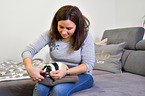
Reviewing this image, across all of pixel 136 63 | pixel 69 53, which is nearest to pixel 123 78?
pixel 136 63

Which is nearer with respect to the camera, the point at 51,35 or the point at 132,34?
the point at 51,35

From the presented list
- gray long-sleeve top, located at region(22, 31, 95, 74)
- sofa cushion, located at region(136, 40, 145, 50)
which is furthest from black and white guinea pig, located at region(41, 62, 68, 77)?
sofa cushion, located at region(136, 40, 145, 50)

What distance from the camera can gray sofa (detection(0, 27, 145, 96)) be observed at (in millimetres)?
1146

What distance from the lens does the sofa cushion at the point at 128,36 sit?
76.4 inches

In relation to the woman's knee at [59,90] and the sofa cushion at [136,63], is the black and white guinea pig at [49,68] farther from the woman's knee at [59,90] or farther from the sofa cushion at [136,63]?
the sofa cushion at [136,63]

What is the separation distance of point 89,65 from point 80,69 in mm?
93

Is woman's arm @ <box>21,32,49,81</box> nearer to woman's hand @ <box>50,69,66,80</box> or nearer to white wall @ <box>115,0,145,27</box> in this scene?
woman's hand @ <box>50,69,66,80</box>

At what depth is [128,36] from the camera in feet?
6.66

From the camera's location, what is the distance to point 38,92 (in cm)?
104

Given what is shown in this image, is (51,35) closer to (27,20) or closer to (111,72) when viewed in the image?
(111,72)

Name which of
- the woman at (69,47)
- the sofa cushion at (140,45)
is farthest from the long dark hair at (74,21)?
the sofa cushion at (140,45)

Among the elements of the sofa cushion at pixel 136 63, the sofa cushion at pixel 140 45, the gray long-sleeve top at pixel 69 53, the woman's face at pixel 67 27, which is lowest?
the sofa cushion at pixel 136 63

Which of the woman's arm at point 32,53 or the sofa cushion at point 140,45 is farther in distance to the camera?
the sofa cushion at point 140,45

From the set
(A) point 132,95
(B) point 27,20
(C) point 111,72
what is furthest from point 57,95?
(B) point 27,20
